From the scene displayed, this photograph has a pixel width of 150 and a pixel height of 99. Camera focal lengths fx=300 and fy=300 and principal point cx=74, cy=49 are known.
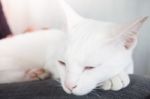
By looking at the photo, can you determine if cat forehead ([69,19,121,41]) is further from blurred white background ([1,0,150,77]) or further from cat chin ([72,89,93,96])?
blurred white background ([1,0,150,77])

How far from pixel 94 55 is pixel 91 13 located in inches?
26.2

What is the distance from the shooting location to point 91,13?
1.33 m

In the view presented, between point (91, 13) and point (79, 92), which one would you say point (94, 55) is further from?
point (91, 13)

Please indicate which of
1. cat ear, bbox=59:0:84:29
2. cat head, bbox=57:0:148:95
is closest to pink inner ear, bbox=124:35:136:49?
cat head, bbox=57:0:148:95

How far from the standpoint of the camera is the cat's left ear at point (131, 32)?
658mm

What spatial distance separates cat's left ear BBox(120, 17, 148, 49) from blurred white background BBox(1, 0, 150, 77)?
0.56 metres

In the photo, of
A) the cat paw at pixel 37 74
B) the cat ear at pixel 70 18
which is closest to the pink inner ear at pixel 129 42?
the cat ear at pixel 70 18

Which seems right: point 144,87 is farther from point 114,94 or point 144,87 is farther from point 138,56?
point 138,56

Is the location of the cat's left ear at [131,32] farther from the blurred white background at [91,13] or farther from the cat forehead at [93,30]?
the blurred white background at [91,13]

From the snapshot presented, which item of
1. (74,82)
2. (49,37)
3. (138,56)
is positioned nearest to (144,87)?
(74,82)

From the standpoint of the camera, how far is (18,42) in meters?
0.97

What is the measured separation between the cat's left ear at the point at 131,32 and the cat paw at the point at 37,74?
0.88ft

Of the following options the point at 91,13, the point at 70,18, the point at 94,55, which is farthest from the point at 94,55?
the point at 91,13

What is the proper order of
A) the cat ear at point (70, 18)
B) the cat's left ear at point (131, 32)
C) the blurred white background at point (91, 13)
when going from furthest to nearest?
the blurred white background at point (91, 13) < the cat ear at point (70, 18) < the cat's left ear at point (131, 32)
